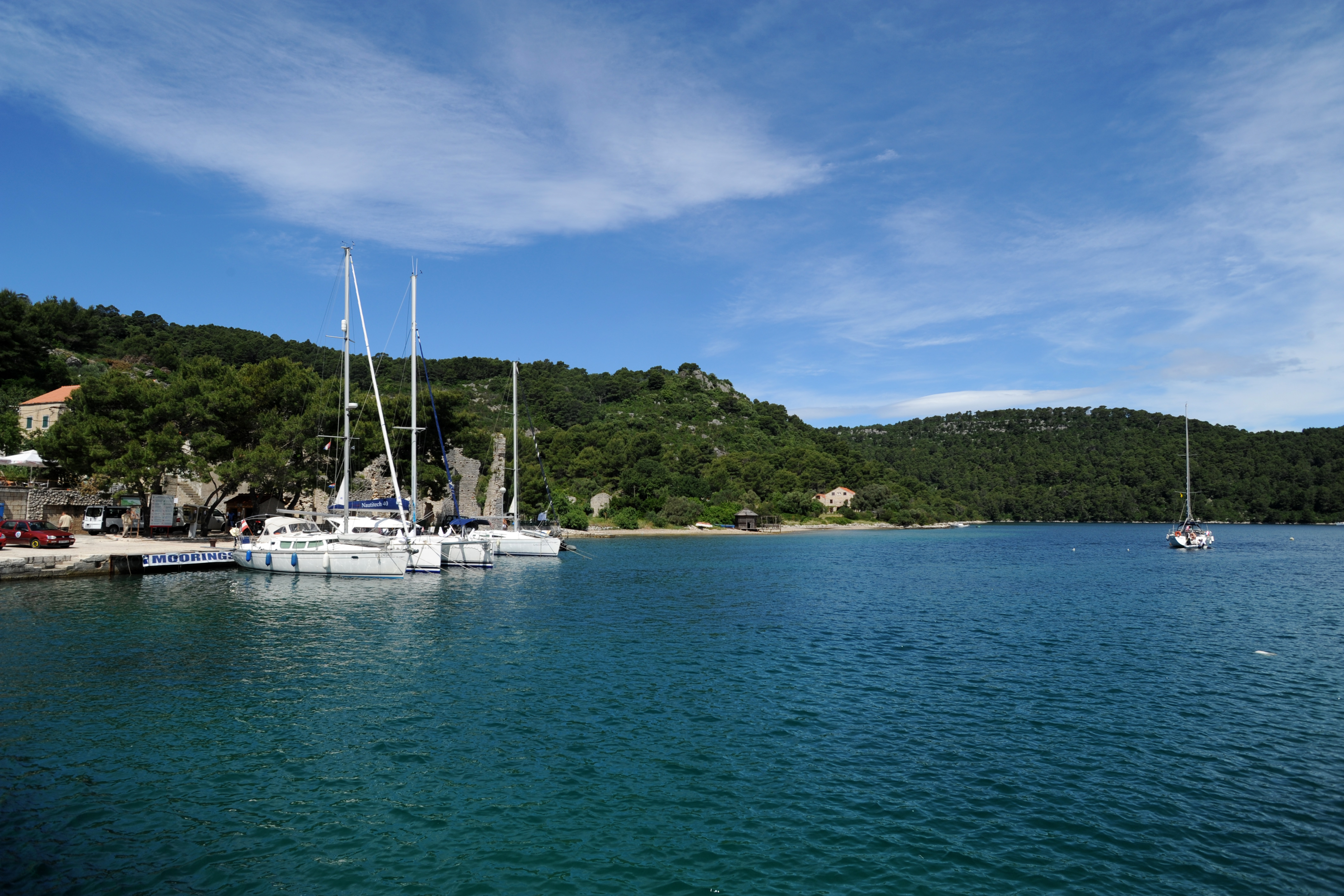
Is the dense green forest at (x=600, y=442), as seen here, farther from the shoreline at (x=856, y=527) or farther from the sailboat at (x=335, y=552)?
the sailboat at (x=335, y=552)

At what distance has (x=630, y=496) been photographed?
297 ft

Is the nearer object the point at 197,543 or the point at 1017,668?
the point at 1017,668

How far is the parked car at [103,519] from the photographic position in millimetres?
39844

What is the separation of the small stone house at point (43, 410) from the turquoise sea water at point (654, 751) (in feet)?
115

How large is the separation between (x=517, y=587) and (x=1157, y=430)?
177m

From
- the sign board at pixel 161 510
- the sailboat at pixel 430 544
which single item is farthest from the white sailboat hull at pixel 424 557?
the sign board at pixel 161 510

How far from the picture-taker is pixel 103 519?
1591 inches

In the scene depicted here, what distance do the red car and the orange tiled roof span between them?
979 inches

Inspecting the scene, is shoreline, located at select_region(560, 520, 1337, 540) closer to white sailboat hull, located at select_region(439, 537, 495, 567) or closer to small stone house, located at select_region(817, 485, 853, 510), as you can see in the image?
small stone house, located at select_region(817, 485, 853, 510)

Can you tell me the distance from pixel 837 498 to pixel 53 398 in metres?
99.0

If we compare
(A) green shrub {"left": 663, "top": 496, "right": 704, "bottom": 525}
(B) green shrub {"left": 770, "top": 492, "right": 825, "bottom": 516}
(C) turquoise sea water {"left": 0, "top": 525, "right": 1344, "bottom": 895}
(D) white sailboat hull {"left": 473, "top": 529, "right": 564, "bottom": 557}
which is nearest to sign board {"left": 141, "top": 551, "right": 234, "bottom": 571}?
(C) turquoise sea water {"left": 0, "top": 525, "right": 1344, "bottom": 895}

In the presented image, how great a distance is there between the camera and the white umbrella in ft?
127

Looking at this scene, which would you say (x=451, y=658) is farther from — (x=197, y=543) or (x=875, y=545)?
(x=875, y=545)

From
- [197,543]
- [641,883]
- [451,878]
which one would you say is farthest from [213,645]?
[197,543]
